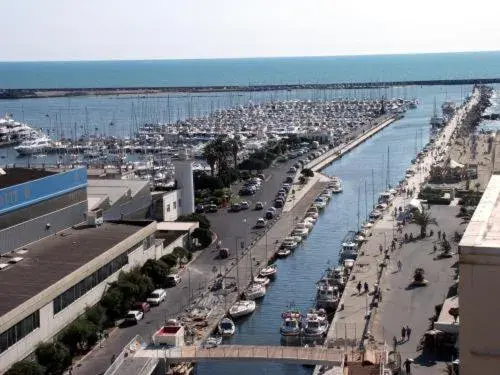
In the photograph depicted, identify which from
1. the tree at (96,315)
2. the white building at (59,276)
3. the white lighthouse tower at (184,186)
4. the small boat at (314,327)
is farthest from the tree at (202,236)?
the tree at (96,315)

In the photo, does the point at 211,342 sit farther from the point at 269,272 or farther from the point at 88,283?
the point at 269,272

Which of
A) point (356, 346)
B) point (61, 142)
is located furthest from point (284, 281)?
point (61, 142)

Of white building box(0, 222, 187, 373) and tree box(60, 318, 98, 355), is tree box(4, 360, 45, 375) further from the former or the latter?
tree box(60, 318, 98, 355)

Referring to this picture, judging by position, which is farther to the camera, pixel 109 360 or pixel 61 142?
pixel 61 142

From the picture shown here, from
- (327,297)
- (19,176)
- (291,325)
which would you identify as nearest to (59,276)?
(19,176)

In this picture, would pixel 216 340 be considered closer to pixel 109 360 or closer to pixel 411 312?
pixel 109 360

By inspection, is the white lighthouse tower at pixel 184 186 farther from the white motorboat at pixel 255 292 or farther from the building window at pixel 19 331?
the building window at pixel 19 331

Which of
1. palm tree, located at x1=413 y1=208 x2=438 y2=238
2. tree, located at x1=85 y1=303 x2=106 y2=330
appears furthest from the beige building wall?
palm tree, located at x1=413 y1=208 x2=438 y2=238
